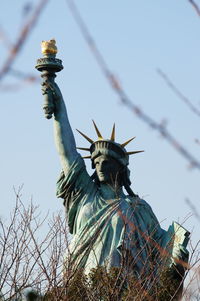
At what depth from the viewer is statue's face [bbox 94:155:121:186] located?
1492 centimetres

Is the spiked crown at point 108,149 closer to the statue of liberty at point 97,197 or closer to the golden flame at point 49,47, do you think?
the statue of liberty at point 97,197

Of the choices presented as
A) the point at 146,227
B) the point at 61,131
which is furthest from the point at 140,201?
the point at 61,131

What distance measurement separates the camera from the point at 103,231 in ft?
47.6

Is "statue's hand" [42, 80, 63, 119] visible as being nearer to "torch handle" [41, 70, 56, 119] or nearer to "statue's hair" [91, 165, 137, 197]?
"torch handle" [41, 70, 56, 119]

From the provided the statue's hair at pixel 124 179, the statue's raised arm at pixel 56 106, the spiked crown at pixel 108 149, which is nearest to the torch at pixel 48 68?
the statue's raised arm at pixel 56 106

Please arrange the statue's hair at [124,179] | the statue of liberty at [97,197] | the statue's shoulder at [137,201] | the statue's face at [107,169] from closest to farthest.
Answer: the statue of liberty at [97,197]
the statue's shoulder at [137,201]
the statue's face at [107,169]
the statue's hair at [124,179]

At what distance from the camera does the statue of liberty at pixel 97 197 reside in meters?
14.3

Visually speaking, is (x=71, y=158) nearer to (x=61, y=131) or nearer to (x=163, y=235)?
(x=61, y=131)

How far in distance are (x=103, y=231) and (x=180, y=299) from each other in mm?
1625

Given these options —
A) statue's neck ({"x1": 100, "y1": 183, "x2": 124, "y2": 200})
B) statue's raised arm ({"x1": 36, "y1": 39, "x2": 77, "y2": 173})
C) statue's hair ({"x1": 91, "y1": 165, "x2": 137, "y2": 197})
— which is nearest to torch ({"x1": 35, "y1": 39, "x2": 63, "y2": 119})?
statue's raised arm ({"x1": 36, "y1": 39, "x2": 77, "y2": 173})

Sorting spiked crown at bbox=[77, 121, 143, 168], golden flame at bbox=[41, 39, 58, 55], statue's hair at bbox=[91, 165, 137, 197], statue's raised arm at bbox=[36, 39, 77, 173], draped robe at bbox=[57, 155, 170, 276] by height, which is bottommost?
draped robe at bbox=[57, 155, 170, 276]

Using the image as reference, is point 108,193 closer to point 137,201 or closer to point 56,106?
point 137,201

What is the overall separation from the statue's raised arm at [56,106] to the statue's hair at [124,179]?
0.48 meters

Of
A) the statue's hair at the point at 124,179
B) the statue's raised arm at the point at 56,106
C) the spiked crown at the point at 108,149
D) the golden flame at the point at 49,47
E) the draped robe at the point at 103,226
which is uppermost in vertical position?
the golden flame at the point at 49,47
